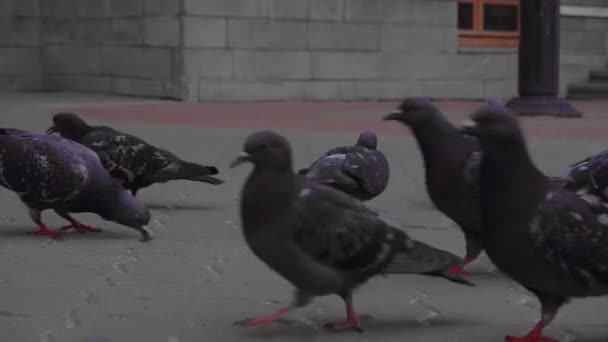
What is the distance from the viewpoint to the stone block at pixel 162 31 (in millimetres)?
14500

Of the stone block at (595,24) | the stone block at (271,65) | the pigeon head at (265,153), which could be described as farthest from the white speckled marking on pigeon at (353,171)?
the stone block at (595,24)

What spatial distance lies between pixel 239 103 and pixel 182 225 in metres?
9.36

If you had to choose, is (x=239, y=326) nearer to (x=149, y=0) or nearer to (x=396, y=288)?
(x=396, y=288)

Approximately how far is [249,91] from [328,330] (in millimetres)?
11925

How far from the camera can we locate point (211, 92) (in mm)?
14875

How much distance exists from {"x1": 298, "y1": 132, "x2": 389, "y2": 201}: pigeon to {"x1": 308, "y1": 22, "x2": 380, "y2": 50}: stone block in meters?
10.3

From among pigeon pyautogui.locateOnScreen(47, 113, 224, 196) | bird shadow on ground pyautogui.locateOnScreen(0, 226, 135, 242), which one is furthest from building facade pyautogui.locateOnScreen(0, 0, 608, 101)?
bird shadow on ground pyautogui.locateOnScreen(0, 226, 135, 242)

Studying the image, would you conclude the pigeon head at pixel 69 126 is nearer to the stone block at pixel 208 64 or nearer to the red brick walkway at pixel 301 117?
the red brick walkway at pixel 301 117

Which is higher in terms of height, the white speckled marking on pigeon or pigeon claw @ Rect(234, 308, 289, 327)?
the white speckled marking on pigeon

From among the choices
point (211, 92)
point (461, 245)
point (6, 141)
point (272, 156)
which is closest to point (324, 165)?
point (461, 245)

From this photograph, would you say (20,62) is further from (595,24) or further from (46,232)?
(46,232)

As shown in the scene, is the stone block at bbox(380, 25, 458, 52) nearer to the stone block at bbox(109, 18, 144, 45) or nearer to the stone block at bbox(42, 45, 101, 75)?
the stone block at bbox(109, 18, 144, 45)

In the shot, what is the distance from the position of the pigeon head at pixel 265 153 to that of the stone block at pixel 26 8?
14541 millimetres

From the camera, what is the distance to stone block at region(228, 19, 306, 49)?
589 inches
